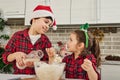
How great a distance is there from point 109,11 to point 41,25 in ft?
3.83

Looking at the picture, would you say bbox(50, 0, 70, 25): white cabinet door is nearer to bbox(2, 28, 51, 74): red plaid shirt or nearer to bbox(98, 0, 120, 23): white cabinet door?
bbox(98, 0, 120, 23): white cabinet door

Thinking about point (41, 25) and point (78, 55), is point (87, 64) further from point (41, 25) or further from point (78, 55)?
point (41, 25)

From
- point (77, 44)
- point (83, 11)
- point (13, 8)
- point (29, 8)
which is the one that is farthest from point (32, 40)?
point (13, 8)

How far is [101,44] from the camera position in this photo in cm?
303

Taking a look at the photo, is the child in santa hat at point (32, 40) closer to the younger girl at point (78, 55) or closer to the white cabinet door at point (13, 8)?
the younger girl at point (78, 55)

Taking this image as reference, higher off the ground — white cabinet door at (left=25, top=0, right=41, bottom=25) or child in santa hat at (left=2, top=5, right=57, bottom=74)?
white cabinet door at (left=25, top=0, right=41, bottom=25)

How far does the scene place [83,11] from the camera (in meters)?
2.80

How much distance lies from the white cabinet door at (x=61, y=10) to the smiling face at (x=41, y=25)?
40.6 inches

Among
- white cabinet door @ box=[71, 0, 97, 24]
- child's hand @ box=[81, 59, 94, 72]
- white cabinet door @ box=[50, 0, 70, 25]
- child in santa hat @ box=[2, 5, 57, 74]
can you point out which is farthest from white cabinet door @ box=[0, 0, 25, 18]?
child's hand @ box=[81, 59, 94, 72]

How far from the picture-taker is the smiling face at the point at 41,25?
5.78 feet

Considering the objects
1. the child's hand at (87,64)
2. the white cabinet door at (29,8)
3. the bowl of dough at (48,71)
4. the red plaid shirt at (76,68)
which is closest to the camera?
the bowl of dough at (48,71)

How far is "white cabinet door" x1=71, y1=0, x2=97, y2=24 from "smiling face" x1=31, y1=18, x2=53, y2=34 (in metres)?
1.00

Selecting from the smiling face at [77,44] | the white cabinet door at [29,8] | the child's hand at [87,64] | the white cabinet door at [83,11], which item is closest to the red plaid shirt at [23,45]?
the smiling face at [77,44]

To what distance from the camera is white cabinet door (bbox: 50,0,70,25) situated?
2.88m
